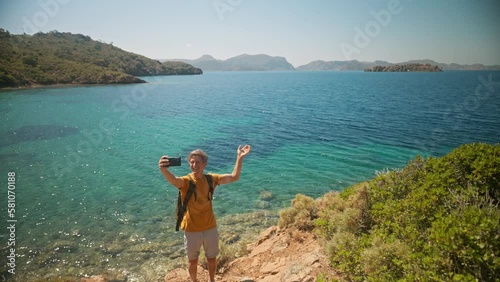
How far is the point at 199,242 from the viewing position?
5.54 m

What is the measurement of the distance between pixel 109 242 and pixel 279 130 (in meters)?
26.2

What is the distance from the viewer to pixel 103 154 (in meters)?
24.3

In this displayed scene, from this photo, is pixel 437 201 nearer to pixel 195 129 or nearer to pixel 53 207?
pixel 53 207

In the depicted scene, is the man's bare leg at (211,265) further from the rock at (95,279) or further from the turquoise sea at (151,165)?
the rock at (95,279)

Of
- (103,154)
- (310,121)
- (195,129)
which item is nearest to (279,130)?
(310,121)

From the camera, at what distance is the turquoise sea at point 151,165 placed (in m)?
11.0

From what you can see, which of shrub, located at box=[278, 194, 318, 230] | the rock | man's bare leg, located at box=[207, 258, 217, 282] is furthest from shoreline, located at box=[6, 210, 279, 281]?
man's bare leg, located at box=[207, 258, 217, 282]

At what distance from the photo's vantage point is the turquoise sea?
10969 millimetres

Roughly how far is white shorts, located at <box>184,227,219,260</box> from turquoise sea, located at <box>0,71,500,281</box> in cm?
475

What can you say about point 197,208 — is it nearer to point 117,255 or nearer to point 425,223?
point 425,223

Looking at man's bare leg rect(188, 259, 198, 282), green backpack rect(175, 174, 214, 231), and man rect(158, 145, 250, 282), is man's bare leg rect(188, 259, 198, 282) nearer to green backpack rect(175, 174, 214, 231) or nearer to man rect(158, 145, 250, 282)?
man rect(158, 145, 250, 282)

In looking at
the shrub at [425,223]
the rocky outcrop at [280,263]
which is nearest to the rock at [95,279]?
the rocky outcrop at [280,263]

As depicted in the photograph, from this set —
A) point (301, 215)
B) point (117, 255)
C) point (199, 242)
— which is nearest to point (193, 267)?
point (199, 242)

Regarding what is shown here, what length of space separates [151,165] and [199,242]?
17.6m
